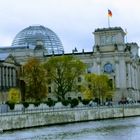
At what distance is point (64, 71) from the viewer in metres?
135

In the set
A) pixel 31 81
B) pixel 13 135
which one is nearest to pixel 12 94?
pixel 31 81

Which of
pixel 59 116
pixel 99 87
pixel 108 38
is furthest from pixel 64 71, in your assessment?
pixel 59 116

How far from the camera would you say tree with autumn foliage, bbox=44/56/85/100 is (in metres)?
135

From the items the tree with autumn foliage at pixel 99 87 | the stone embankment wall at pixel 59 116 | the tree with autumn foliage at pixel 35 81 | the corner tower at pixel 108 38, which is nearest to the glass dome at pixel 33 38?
the corner tower at pixel 108 38

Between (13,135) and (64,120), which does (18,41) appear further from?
(13,135)

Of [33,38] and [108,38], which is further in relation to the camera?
[33,38]

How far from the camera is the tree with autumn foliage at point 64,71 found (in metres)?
135

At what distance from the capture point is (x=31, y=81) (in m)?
126

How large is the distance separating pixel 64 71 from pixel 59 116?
43800 mm

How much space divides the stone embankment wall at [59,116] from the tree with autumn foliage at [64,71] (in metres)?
21.7

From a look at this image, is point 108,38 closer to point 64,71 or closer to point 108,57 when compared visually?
point 108,57

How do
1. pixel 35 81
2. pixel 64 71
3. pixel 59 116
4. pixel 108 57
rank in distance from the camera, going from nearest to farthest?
pixel 59 116, pixel 35 81, pixel 64 71, pixel 108 57

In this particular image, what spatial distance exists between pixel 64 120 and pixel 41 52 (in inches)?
3280

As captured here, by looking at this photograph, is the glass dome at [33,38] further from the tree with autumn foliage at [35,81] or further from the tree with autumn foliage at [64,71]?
the tree with autumn foliage at [35,81]
